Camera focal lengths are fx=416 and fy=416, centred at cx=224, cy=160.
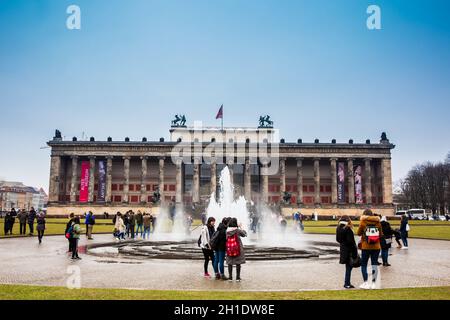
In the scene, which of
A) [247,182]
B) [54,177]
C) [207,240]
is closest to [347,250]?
[207,240]

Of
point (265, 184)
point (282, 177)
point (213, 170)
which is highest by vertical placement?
point (213, 170)

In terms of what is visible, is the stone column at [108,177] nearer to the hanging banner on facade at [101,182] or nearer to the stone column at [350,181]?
the hanging banner on facade at [101,182]

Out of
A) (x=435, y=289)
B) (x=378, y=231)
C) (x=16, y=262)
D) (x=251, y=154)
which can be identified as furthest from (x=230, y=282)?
(x=251, y=154)

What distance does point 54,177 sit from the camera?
298 feet

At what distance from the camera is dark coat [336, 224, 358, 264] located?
11.9 metres

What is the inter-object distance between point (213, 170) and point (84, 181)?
27.8m

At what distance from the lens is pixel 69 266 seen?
16.7 m

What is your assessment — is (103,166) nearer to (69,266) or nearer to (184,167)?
(184,167)

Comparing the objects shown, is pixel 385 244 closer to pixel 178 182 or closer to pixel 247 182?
pixel 247 182

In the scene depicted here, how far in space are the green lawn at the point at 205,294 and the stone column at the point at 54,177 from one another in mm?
84963

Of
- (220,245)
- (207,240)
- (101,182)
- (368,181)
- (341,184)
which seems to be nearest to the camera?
(220,245)

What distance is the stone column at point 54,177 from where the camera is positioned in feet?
296

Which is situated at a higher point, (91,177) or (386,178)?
(386,178)

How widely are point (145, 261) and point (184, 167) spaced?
78567mm
